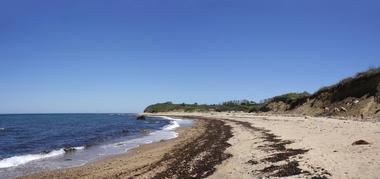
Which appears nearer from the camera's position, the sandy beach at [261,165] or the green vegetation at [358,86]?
the sandy beach at [261,165]

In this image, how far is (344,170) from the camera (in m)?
11.6

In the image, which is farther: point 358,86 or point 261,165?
point 358,86

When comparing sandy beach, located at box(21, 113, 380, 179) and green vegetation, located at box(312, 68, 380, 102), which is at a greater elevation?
green vegetation, located at box(312, 68, 380, 102)

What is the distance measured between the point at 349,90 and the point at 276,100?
32254mm

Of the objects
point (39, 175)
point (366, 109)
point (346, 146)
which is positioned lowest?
point (39, 175)

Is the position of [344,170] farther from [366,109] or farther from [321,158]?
[366,109]

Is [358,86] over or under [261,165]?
over

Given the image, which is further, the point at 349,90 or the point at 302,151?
the point at 349,90

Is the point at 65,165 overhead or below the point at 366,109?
below

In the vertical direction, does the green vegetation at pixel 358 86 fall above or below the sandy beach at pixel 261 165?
above

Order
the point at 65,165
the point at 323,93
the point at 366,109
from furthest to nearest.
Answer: the point at 323,93
the point at 366,109
the point at 65,165

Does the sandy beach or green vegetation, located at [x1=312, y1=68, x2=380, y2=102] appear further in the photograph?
green vegetation, located at [x1=312, y1=68, x2=380, y2=102]

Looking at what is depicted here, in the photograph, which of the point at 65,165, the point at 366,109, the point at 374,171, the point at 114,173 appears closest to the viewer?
the point at 374,171

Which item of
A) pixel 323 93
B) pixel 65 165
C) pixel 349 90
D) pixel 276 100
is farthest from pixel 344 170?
pixel 276 100
